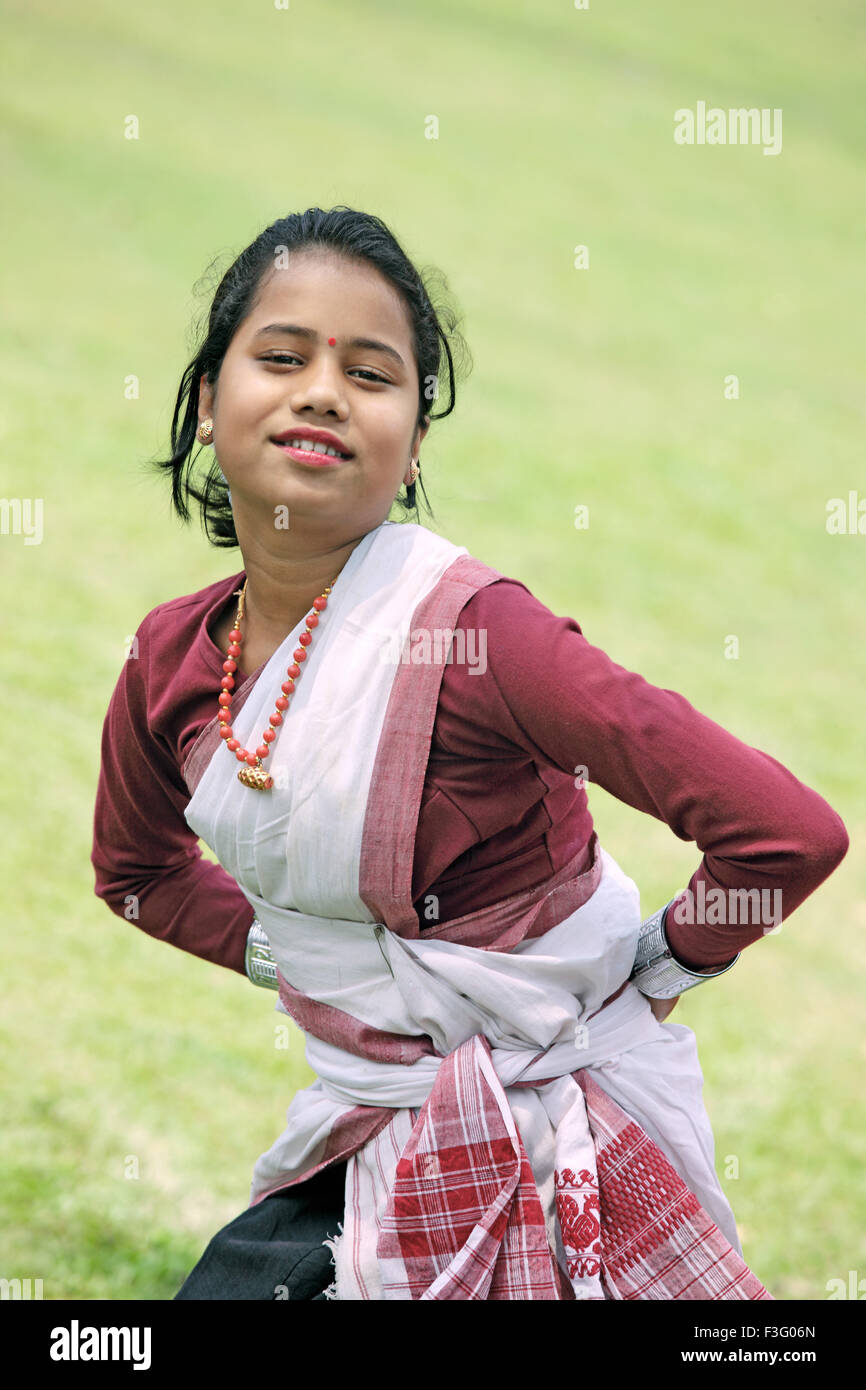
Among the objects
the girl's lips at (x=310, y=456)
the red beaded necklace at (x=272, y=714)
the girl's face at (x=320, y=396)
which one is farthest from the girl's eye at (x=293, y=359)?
the red beaded necklace at (x=272, y=714)

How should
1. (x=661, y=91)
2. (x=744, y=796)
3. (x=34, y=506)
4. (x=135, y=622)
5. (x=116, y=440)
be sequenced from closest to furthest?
(x=744, y=796)
(x=135, y=622)
(x=34, y=506)
(x=116, y=440)
(x=661, y=91)

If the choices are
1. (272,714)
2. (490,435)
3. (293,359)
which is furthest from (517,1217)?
(490,435)

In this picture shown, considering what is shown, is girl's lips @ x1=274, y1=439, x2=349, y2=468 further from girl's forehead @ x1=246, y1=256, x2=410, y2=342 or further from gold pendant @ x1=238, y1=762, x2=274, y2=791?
gold pendant @ x1=238, y1=762, x2=274, y2=791

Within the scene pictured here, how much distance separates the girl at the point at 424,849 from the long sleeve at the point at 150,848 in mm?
74

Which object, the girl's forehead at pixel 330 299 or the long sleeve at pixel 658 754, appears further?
the girl's forehead at pixel 330 299

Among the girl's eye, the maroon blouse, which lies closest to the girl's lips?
the girl's eye

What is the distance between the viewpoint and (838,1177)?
167 inches

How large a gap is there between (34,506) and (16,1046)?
425cm

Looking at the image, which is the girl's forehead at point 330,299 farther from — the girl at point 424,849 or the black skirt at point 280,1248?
the black skirt at point 280,1248

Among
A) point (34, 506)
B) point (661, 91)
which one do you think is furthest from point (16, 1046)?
point (661, 91)

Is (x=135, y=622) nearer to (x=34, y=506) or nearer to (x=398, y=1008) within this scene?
(x=34, y=506)

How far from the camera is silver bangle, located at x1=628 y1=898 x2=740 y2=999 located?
5.84 ft

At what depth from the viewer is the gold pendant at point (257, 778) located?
1.70m

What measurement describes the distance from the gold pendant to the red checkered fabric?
37 centimetres
